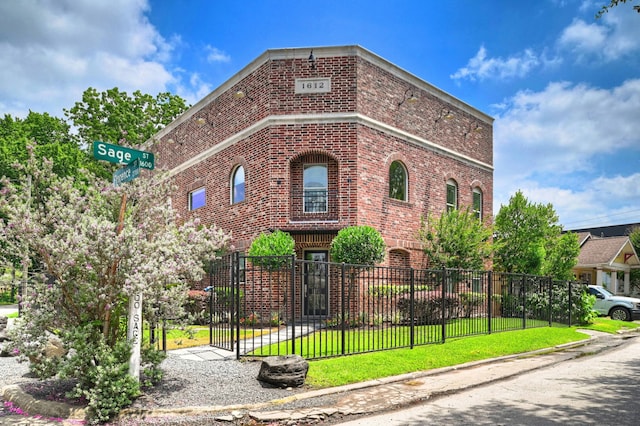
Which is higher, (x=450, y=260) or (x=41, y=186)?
(x=41, y=186)

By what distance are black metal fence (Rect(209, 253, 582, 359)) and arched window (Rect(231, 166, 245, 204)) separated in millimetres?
2984

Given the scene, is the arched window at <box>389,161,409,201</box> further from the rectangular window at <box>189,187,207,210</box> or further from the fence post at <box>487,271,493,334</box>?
the rectangular window at <box>189,187,207,210</box>

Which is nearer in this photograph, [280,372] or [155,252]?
[155,252]

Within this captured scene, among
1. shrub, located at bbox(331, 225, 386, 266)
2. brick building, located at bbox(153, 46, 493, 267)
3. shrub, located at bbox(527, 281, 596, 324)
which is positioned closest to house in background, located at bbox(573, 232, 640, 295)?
shrub, located at bbox(527, 281, 596, 324)

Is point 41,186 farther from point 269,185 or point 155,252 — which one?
point 269,185

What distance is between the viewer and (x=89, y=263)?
6.29 meters

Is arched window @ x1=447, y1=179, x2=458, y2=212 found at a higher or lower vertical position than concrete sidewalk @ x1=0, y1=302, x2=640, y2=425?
higher

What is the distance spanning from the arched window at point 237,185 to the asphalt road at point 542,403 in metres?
12.2

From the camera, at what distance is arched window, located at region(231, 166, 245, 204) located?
1878 centimetres

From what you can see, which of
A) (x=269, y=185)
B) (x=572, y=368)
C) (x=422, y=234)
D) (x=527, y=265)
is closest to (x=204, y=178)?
(x=269, y=185)

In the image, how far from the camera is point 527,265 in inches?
832

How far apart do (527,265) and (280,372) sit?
54.3 ft

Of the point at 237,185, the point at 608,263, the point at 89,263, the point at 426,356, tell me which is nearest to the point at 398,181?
the point at 237,185

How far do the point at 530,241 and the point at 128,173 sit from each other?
18.8 m
